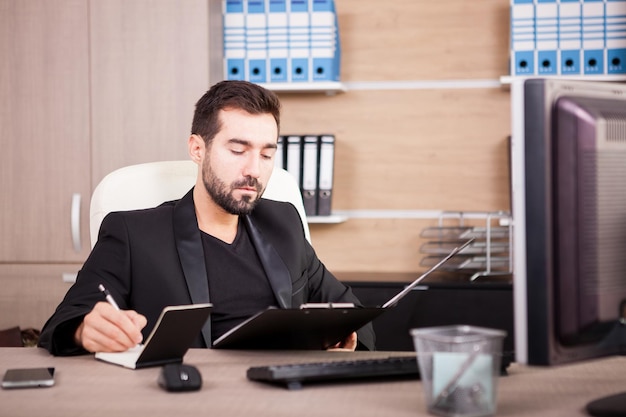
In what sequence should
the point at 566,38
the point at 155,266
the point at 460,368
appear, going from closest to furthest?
the point at 460,368 < the point at 155,266 < the point at 566,38

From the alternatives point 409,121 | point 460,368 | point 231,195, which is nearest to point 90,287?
point 231,195

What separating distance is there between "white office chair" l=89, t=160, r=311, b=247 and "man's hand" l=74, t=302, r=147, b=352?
2.16 feet

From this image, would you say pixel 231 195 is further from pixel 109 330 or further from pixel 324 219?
pixel 324 219

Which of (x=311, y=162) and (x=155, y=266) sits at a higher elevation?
(x=311, y=162)

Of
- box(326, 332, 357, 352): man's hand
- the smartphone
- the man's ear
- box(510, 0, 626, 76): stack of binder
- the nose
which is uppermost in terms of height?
box(510, 0, 626, 76): stack of binder

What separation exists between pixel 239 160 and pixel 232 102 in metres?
0.15

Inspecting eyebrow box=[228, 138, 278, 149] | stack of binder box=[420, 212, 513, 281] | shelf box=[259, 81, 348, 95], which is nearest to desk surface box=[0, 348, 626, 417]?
eyebrow box=[228, 138, 278, 149]

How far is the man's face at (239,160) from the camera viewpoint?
2.15m

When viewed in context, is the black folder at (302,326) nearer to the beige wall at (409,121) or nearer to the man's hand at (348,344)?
the man's hand at (348,344)

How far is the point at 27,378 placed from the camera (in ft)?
4.46

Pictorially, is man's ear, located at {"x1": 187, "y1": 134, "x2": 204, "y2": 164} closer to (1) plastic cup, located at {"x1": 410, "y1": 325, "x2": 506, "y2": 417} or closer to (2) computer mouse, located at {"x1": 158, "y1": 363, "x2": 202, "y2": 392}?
(2) computer mouse, located at {"x1": 158, "y1": 363, "x2": 202, "y2": 392}

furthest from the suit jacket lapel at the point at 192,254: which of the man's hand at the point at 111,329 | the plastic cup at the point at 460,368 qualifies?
the plastic cup at the point at 460,368

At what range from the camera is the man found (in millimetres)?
1992

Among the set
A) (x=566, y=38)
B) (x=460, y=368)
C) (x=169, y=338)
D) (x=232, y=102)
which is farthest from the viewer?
(x=566, y=38)
